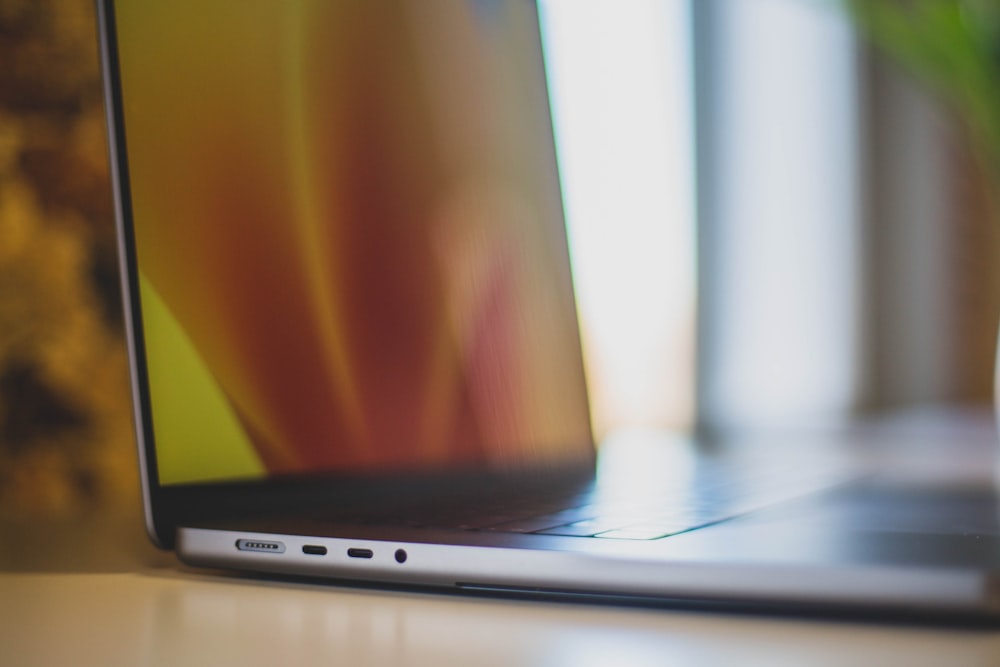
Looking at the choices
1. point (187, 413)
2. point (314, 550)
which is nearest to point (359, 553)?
point (314, 550)

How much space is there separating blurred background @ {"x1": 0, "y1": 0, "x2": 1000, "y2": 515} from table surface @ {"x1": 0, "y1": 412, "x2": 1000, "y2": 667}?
0.30m

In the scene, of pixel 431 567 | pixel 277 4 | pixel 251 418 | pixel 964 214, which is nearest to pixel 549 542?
pixel 431 567

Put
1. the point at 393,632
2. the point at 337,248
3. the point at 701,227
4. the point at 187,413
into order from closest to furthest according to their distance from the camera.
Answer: the point at 393,632 < the point at 187,413 < the point at 337,248 < the point at 701,227

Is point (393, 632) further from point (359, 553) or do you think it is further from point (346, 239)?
point (346, 239)

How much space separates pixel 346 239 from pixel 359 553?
0.80 ft

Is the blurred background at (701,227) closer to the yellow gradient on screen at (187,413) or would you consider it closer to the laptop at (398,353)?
the laptop at (398,353)

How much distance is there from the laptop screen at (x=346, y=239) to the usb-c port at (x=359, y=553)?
114 mm

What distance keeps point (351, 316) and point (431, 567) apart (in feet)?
0.78

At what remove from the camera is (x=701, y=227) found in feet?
8.06

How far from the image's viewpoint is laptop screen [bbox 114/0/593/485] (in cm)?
49

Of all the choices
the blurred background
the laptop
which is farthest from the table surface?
the blurred background

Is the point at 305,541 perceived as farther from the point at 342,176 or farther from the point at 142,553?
the point at 342,176

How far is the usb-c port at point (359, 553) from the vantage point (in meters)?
0.39

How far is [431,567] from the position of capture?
0.37m
